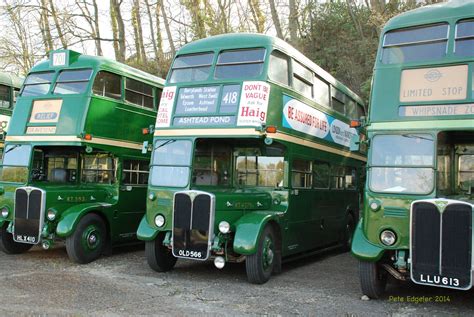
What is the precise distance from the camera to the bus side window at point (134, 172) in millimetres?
11641

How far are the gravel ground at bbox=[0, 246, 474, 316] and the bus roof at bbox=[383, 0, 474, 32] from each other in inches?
159

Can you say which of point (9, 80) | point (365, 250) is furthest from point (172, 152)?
point (9, 80)

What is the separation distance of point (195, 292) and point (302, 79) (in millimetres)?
4865

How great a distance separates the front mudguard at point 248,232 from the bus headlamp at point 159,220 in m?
1.31

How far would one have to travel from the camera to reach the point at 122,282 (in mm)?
8312

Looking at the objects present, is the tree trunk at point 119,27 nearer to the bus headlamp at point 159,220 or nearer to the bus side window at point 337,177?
the bus side window at point 337,177

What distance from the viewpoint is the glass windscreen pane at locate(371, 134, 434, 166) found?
6.89 m

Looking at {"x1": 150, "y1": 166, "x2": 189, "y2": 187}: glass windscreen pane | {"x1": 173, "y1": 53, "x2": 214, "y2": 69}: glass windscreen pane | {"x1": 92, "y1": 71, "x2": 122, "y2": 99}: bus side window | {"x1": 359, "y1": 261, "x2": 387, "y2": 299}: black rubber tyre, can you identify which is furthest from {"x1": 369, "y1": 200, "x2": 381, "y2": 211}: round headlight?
{"x1": 92, "y1": 71, "x2": 122, "y2": 99}: bus side window

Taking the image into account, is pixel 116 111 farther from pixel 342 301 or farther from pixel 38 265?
pixel 342 301

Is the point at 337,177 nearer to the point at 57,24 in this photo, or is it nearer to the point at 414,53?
the point at 414,53

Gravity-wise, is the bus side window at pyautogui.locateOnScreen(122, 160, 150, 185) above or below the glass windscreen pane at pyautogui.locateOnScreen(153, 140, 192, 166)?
below

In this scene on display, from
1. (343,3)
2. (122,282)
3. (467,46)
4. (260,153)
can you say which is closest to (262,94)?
(260,153)

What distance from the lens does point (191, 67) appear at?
30.7 feet

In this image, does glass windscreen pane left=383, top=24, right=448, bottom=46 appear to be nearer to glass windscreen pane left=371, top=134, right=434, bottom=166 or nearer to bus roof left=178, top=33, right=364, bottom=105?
glass windscreen pane left=371, top=134, right=434, bottom=166
